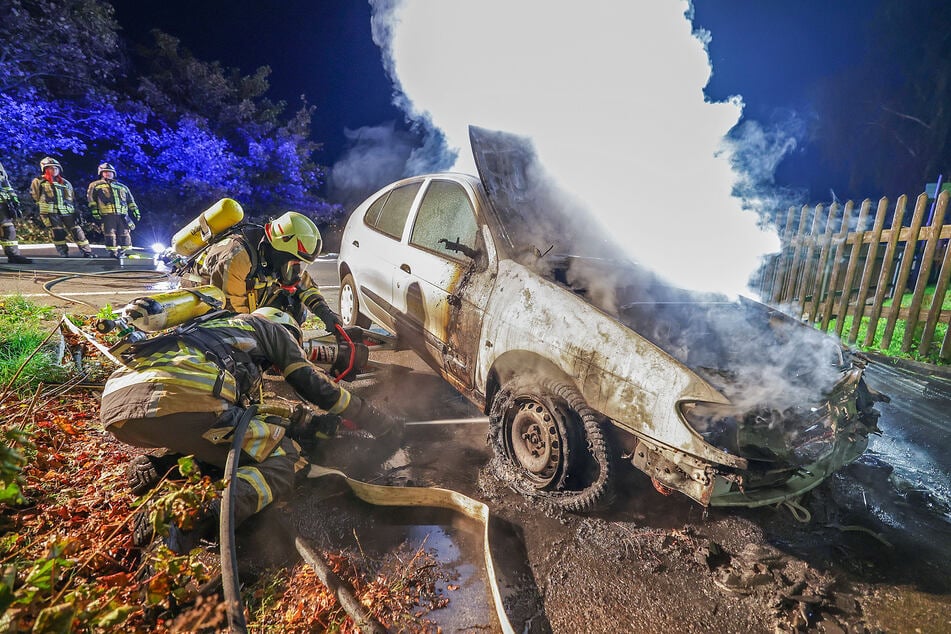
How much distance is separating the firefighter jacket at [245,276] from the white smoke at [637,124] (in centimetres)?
219

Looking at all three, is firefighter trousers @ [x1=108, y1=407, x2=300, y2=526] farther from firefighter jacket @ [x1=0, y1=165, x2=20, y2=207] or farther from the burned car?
firefighter jacket @ [x1=0, y1=165, x2=20, y2=207]

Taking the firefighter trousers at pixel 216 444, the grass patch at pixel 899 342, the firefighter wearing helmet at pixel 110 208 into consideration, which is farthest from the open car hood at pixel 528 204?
the firefighter wearing helmet at pixel 110 208

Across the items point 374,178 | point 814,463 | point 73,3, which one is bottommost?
point 814,463

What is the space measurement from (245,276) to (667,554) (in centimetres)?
365

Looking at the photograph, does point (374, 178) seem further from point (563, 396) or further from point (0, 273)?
point (563, 396)

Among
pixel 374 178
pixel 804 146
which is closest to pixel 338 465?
pixel 374 178

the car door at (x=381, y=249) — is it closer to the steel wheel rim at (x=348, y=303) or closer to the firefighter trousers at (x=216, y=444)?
the steel wheel rim at (x=348, y=303)

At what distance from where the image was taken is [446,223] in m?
3.27

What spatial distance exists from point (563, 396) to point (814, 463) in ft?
4.06

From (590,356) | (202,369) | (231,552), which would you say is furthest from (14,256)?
(590,356)

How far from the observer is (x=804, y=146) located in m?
19.1

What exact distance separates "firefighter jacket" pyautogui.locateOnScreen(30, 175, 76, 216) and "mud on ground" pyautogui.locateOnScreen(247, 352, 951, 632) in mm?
9681

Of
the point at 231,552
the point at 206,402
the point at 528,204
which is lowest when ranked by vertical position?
the point at 231,552

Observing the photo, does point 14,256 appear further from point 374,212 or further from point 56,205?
point 374,212
